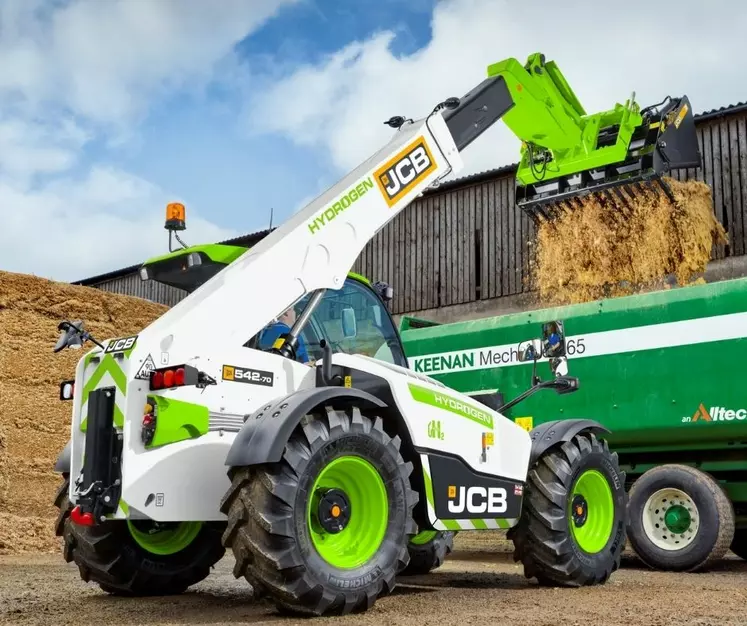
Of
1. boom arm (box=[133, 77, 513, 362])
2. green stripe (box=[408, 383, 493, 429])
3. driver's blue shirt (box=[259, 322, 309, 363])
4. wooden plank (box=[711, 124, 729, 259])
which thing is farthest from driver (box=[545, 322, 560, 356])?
wooden plank (box=[711, 124, 729, 259])

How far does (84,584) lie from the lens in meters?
7.59

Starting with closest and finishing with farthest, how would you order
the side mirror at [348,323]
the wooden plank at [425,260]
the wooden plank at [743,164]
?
the side mirror at [348,323] → the wooden plank at [743,164] → the wooden plank at [425,260]

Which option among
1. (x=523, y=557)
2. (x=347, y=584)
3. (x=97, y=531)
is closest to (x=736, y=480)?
(x=523, y=557)

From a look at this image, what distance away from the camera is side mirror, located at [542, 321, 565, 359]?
7.03 meters

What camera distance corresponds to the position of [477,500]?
6531mm

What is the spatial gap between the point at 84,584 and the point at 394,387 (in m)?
3.26

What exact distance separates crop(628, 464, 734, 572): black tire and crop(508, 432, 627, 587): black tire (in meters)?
2.20

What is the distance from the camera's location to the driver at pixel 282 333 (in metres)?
6.34

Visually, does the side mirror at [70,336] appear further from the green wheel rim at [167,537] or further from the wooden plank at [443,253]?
the wooden plank at [443,253]

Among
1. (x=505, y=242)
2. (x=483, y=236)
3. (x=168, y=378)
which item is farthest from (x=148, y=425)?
(x=483, y=236)

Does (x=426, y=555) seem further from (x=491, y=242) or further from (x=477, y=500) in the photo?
(x=491, y=242)

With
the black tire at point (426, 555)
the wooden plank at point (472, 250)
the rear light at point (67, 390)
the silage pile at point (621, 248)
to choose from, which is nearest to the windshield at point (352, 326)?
the rear light at point (67, 390)

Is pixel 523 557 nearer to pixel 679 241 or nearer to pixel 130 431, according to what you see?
pixel 130 431

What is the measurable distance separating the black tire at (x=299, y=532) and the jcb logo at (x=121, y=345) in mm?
1034
